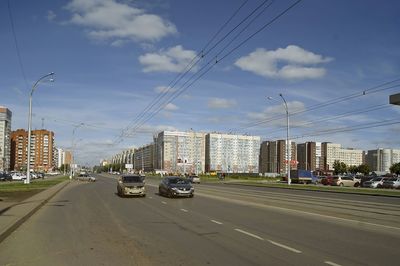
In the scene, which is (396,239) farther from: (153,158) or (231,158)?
(153,158)

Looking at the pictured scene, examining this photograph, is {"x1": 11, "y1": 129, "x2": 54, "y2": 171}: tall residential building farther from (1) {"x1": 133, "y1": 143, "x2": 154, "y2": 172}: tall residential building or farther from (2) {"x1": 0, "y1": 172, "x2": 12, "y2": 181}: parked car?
(2) {"x1": 0, "y1": 172, "x2": 12, "y2": 181}: parked car

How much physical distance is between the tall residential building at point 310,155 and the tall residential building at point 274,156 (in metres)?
3.74

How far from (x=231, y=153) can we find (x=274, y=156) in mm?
22860

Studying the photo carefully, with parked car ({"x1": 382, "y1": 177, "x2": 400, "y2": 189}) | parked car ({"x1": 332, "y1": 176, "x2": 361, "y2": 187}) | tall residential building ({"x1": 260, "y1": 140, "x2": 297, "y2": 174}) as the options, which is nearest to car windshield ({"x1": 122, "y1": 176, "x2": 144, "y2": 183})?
parked car ({"x1": 382, "y1": 177, "x2": 400, "y2": 189})

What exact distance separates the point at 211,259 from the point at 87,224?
24.6 feet

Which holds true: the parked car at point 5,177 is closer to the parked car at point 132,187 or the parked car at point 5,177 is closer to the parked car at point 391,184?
the parked car at point 132,187

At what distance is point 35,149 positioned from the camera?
158625mm

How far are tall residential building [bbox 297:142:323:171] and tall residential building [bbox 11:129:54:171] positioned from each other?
284 feet

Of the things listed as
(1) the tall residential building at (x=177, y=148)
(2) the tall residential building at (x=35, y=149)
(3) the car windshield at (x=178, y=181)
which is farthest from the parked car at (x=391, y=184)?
(2) the tall residential building at (x=35, y=149)

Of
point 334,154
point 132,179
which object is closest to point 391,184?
point 132,179

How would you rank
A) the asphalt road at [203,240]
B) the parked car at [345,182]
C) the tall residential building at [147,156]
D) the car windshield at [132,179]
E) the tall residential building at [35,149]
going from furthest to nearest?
the tall residential building at [147,156], the tall residential building at [35,149], the parked car at [345,182], the car windshield at [132,179], the asphalt road at [203,240]

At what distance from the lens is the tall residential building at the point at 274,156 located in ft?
539

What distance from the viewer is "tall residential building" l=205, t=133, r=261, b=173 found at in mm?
152000

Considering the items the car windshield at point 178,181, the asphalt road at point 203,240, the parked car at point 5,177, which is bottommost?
the parked car at point 5,177
